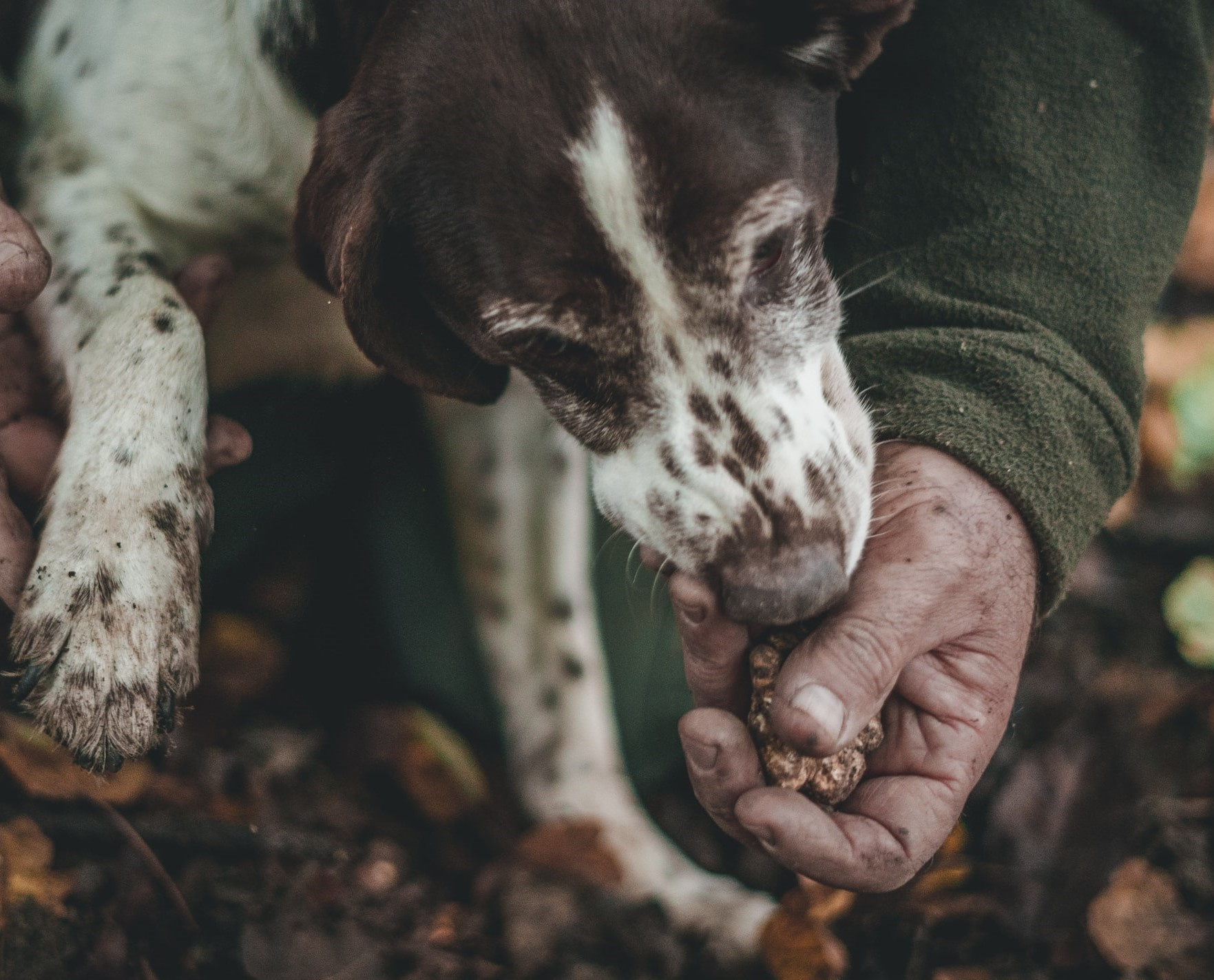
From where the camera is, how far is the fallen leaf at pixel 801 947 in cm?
209

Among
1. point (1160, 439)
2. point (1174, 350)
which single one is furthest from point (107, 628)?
point (1174, 350)

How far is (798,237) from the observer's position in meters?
1.68

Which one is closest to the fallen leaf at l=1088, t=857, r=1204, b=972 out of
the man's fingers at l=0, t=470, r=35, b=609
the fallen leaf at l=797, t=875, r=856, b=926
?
the fallen leaf at l=797, t=875, r=856, b=926

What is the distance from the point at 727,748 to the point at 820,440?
485 millimetres

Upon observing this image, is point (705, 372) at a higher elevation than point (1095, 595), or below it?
higher

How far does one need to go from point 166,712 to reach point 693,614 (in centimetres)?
81

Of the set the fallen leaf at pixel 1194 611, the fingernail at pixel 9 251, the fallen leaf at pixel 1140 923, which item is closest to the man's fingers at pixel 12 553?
the fingernail at pixel 9 251

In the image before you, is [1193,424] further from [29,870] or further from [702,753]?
[29,870]

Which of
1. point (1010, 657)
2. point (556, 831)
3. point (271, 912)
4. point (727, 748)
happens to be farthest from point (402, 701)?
point (1010, 657)

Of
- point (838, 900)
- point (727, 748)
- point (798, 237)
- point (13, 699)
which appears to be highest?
point (798, 237)

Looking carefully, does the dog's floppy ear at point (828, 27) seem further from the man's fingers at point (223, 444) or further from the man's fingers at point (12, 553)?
the man's fingers at point (12, 553)

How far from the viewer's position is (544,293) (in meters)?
1.55

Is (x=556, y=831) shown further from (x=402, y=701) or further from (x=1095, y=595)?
(x=1095, y=595)

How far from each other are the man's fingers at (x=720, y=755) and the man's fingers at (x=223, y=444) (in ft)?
3.15
